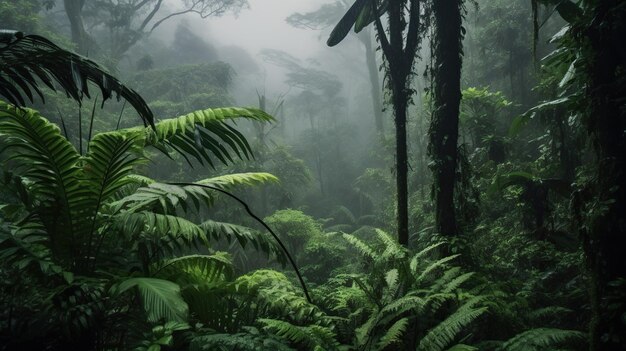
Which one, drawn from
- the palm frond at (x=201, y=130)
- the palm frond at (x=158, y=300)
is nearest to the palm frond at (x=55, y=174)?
the palm frond at (x=201, y=130)

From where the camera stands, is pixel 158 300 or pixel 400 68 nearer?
pixel 158 300

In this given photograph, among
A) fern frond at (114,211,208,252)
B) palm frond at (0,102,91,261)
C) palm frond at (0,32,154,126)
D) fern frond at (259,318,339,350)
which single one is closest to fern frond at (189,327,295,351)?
fern frond at (259,318,339,350)

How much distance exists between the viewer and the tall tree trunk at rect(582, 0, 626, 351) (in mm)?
3193

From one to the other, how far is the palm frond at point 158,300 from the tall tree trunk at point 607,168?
128 inches

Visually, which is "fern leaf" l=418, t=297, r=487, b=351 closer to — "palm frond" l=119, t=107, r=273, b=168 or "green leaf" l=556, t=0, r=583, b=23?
"palm frond" l=119, t=107, r=273, b=168

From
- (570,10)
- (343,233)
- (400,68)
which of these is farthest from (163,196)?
(570,10)

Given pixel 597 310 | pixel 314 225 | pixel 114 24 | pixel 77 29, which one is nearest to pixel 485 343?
pixel 597 310

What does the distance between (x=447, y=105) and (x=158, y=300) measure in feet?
12.4

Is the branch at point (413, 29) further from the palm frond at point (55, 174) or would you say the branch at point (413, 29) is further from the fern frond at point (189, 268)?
the palm frond at point (55, 174)

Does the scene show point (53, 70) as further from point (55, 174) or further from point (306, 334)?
point (306, 334)

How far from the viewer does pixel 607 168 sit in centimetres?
334

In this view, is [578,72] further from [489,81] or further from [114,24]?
[114,24]

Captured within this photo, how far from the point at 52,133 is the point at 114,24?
70.9 feet

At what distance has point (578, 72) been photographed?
377cm
